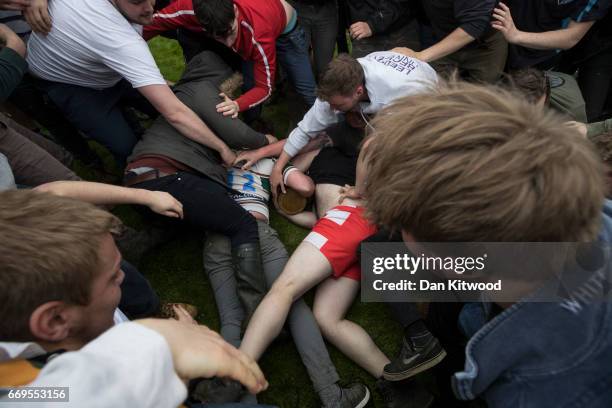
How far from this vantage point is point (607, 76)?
2.83 metres

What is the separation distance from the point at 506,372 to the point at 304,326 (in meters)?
1.30

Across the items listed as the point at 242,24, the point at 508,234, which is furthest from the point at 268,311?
the point at 242,24

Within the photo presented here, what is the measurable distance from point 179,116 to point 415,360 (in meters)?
1.97

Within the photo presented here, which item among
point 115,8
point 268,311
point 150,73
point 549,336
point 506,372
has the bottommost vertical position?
point 268,311

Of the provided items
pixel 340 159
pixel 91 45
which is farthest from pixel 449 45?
pixel 91 45

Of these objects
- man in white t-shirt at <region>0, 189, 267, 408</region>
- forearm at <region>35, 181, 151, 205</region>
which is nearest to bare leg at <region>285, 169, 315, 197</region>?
forearm at <region>35, 181, 151, 205</region>

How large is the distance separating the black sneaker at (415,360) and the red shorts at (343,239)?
51 centimetres

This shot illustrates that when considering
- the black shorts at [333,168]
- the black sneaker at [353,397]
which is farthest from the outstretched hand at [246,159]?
the black sneaker at [353,397]

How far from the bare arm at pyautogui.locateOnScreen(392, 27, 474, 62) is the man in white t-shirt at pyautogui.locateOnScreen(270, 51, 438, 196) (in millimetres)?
213

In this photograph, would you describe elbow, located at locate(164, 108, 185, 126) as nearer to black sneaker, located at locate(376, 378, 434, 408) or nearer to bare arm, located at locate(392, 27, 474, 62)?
bare arm, located at locate(392, 27, 474, 62)

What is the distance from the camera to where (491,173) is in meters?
0.82

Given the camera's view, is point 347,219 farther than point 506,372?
Yes

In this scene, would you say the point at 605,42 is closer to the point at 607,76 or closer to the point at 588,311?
the point at 607,76

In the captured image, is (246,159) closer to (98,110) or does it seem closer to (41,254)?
(98,110)
